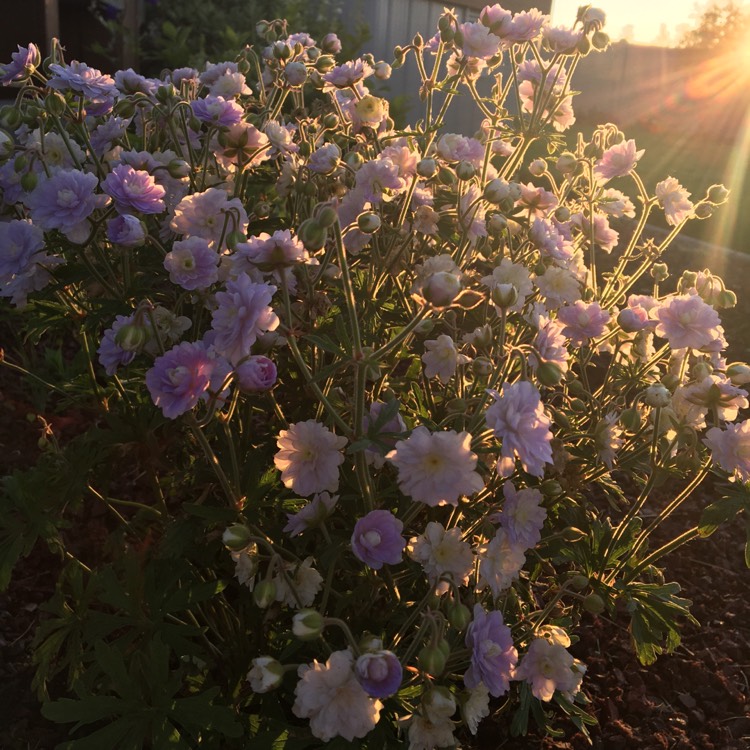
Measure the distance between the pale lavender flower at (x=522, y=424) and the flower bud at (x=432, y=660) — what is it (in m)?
0.29

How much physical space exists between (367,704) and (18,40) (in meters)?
6.13

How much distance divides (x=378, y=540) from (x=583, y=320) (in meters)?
0.70

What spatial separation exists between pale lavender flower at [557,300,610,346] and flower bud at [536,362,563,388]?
0.40m

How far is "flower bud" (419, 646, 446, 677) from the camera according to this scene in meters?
1.20

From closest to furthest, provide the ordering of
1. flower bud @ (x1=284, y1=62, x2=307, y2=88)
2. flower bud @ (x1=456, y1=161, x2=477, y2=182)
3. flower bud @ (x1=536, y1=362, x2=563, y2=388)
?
flower bud @ (x1=536, y1=362, x2=563, y2=388)
flower bud @ (x1=456, y1=161, x2=477, y2=182)
flower bud @ (x1=284, y1=62, x2=307, y2=88)

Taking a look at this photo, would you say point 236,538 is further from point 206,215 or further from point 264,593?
point 206,215

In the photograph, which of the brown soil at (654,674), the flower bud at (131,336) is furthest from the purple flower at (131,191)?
the brown soil at (654,674)

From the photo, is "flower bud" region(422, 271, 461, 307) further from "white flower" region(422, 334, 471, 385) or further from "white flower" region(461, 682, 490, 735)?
"white flower" region(461, 682, 490, 735)

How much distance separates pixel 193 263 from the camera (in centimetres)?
150

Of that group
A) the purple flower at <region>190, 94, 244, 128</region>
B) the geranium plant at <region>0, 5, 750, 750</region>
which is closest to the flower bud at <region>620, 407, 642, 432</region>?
the geranium plant at <region>0, 5, 750, 750</region>

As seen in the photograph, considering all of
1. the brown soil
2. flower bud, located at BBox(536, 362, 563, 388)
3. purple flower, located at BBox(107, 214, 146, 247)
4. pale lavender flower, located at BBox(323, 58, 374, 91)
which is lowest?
the brown soil

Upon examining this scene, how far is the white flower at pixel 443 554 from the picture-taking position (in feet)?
4.62

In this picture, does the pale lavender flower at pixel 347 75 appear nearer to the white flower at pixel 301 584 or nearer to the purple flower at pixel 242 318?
the purple flower at pixel 242 318

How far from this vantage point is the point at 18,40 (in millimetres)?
6020
